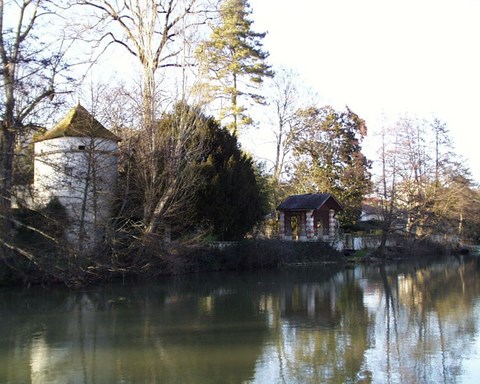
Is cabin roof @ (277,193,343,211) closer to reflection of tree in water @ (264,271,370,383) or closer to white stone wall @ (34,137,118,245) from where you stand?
white stone wall @ (34,137,118,245)

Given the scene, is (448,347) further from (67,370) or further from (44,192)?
(44,192)

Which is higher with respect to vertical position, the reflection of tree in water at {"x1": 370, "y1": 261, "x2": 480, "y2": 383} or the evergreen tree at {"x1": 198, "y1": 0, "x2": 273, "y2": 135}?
the evergreen tree at {"x1": 198, "y1": 0, "x2": 273, "y2": 135}

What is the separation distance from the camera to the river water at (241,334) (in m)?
9.12

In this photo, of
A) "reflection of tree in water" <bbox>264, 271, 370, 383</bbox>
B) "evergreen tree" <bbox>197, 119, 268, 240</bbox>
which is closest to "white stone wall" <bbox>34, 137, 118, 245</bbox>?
"evergreen tree" <bbox>197, 119, 268, 240</bbox>

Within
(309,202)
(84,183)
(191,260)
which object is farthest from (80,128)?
(309,202)

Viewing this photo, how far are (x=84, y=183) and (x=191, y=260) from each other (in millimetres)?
7017

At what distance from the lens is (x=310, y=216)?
37.4 m

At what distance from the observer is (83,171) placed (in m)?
24.5

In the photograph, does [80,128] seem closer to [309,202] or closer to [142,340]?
[142,340]

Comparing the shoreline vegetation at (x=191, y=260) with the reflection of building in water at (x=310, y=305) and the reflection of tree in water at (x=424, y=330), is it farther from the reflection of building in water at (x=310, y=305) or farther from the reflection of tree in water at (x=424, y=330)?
the reflection of tree in water at (x=424, y=330)

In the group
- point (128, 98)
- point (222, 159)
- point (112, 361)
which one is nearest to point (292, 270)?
point (222, 159)

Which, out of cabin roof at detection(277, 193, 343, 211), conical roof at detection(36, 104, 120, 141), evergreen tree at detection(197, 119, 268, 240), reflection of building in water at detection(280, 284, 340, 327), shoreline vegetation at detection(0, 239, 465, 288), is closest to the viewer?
reflection of building in water at detection(280, 284, 340, 327)

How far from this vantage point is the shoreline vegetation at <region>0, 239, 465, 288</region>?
20484 mm

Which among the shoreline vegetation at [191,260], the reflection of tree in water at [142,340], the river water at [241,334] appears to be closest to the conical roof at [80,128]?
the shoreline vegetation at [191,260]
